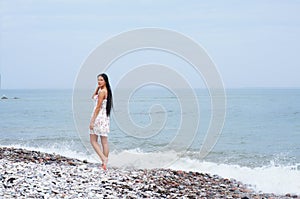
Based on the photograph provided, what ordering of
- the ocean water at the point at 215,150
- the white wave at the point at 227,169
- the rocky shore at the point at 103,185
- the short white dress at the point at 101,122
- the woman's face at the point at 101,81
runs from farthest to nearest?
the ocean water at the point at 215,150 → the white wave at the point at 227,169 → the short white dress at the point at 101,122 → the woman's face at the point at 101,81 → the rocky shore at the point at 103,185

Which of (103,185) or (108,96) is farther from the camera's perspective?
(108,96)

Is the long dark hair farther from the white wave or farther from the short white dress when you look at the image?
the white wave

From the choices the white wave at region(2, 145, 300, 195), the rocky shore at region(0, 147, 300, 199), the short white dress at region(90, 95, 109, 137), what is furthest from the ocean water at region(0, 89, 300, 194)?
the rocky shore at region(0, 147, 300, 199)

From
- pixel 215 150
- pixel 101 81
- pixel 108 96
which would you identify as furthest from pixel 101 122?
pixel 215 150

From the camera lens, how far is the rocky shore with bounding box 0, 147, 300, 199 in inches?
329

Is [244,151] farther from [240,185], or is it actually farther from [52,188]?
[52,188]

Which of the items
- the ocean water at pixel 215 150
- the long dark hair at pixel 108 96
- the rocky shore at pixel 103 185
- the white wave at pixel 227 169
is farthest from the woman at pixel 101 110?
the white wave at pixel 227 169

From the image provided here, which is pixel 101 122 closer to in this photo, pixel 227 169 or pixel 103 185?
pixel 103 185

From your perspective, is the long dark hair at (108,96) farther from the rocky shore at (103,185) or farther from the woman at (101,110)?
the rocky shore at (103,185)

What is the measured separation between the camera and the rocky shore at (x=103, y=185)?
8367mm

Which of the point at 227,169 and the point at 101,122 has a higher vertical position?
the point at 101,122

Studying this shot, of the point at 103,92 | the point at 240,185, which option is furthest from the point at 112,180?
the point at 240,185

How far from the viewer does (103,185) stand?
29.8 feet

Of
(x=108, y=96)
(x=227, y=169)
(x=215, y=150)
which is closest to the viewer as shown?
(x=108, y=96)
